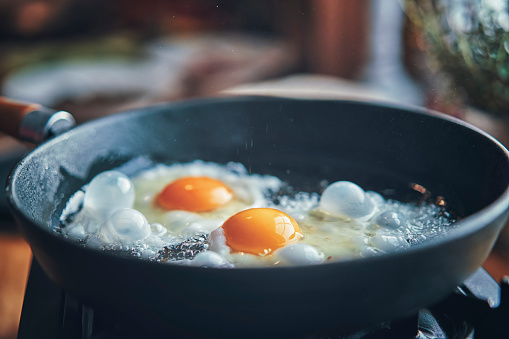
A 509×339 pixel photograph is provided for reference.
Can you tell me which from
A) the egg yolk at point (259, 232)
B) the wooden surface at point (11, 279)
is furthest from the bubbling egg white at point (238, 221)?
the wooden surface at point (11, 279)

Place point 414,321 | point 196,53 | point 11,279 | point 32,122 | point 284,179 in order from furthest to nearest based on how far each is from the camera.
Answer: point 196,53 < point 11,279 < point 284,179 < point 32,122 < point 414,321

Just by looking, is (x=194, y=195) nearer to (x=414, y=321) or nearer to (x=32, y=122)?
(x=32, y=122)

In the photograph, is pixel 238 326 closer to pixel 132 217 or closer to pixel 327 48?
pixel 132 217

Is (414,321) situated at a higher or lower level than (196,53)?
higher

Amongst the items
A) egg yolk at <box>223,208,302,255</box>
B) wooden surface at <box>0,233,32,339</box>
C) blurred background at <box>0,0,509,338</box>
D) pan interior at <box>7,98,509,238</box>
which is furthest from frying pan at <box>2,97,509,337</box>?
blurred background at <box>0,0,509,338</box>

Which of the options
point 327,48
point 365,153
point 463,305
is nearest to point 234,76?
point 327,48

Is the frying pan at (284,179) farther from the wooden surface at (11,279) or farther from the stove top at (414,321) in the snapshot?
the wooden surface at (11,279)

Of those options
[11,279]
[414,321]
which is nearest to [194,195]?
[414,321]
